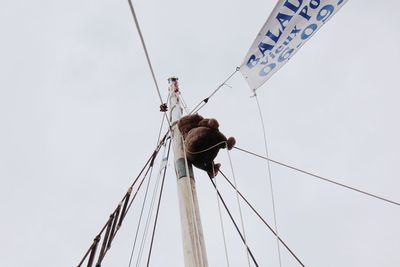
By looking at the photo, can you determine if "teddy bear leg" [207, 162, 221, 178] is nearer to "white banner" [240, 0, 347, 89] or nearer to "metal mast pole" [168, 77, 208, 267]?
"metal mast pole" [168, 77, 208, 267]

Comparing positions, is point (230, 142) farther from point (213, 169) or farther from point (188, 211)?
point (188, 211)

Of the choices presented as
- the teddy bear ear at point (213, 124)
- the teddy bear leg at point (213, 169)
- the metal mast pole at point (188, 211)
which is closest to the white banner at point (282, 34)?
the teddy bear ear at point (213, 124)

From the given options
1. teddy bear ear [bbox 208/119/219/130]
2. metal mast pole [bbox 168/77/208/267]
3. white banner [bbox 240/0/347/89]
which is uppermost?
white banner [bbox 240/0/347/89]

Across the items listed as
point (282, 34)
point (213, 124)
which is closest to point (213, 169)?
point (213, 124)

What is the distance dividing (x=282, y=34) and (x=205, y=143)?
210cm

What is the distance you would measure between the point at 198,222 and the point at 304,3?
3.51 metres

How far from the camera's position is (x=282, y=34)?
234 inches

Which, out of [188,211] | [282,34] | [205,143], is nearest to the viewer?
[188,211]

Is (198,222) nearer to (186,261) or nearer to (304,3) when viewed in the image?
(186,261)

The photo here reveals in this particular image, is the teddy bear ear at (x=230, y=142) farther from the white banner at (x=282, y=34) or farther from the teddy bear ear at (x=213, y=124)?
the white banner at (x=282, y=34)

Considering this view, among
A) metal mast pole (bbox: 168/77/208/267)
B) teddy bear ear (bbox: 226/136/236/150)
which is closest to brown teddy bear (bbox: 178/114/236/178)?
teddy bear ear (bbox: 226/136/236/150)

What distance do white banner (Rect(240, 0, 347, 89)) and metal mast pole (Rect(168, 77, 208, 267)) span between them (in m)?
1.61

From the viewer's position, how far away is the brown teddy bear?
5.32 metres

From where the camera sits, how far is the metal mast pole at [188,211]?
154 inches
